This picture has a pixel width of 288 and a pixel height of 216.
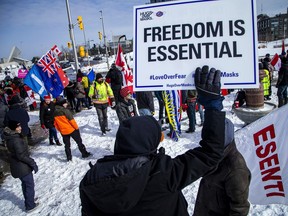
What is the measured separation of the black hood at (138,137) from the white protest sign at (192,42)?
565mm

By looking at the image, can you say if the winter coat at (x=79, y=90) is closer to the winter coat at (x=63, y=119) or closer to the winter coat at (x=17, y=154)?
the winter coat at (x=63, y=119)

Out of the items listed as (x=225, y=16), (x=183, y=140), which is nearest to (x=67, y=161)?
(x=183, y=140)

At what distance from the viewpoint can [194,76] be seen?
1851 millimetres

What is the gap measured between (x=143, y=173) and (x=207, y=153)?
50 centimetres

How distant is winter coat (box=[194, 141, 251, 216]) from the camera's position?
2088 mm

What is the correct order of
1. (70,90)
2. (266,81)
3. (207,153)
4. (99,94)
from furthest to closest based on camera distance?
(70,90)
(266,81)
(99,94)
(207,153)

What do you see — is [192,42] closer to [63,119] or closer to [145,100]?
[145,100]

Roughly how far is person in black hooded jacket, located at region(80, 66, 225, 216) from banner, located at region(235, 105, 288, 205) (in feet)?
5.23

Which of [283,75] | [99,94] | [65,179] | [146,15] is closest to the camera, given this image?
[146,15]

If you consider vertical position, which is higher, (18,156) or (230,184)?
(230,184)

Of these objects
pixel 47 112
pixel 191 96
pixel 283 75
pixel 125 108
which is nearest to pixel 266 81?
pixel 283 75

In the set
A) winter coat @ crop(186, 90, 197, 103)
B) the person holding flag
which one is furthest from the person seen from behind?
winter coat @ crop(186, 90, 197, 103)

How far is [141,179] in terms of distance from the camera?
1.37m

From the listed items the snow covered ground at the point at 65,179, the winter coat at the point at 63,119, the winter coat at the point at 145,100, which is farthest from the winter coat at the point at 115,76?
the winter coat at the point at 63,119
